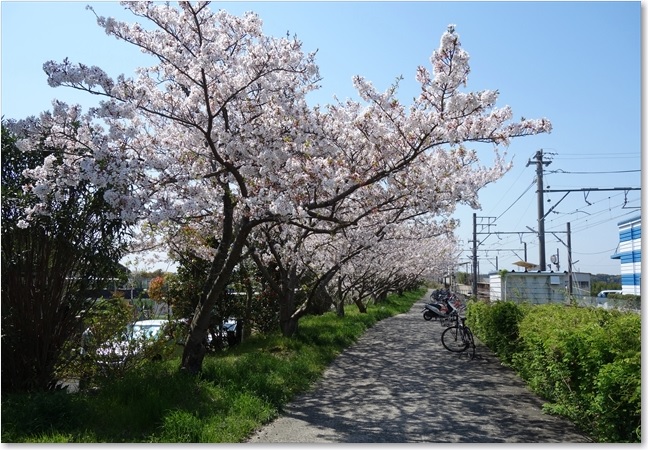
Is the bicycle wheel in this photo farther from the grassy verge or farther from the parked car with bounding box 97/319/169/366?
the parked car with bounding box 97/319/169/366

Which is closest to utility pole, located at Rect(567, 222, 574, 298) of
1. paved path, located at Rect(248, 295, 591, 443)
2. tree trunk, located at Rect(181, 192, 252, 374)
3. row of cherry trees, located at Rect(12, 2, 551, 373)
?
paved path, located at Rect(248, 295, 591, 443)

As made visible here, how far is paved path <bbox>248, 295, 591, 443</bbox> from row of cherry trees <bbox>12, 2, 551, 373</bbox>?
2200mm

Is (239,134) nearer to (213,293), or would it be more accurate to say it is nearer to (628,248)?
(213,293)

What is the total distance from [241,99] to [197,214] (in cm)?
240

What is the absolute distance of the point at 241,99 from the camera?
6957 millimetres

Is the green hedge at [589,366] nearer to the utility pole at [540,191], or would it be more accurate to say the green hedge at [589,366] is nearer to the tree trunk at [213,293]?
the tree trunk at [213,293]

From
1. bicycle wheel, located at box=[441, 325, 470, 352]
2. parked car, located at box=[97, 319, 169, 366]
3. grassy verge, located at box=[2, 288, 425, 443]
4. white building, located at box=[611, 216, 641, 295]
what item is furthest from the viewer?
white building, located at box=[611, 216, 641, 295]

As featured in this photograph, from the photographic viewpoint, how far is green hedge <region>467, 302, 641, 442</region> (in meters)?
4.66

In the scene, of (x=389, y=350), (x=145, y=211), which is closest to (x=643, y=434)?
(x=145, y=211)

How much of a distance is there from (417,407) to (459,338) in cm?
617

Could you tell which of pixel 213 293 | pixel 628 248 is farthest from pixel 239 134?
pixel 628 248

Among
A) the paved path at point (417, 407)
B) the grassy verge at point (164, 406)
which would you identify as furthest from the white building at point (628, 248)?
the grassy verge at point (164, 406)

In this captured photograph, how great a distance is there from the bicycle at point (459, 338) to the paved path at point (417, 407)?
0.75 meters

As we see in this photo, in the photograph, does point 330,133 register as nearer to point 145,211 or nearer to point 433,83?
point 433,83
